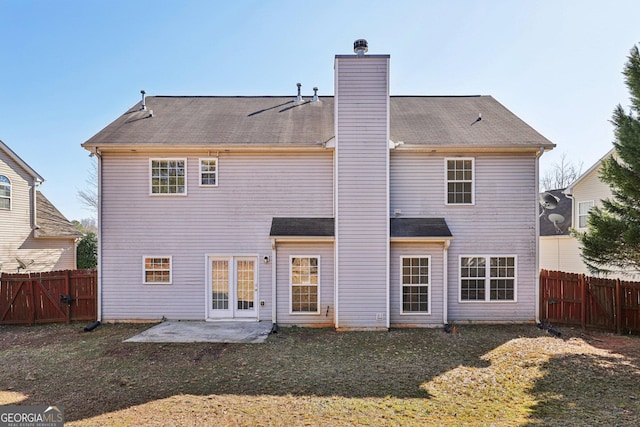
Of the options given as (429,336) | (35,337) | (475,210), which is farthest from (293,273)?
(35,337)

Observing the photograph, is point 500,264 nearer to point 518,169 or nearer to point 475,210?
point 475,210

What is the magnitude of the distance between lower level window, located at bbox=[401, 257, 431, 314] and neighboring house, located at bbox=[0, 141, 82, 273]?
16.3m

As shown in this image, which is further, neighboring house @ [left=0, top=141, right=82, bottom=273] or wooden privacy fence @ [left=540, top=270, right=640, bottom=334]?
neighboring house @ [left=0, top=141, right=82, bottom=273]

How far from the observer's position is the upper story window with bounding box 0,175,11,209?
47.0ft

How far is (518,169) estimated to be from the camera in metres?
10.5

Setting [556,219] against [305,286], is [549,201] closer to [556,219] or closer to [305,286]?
[556,219]

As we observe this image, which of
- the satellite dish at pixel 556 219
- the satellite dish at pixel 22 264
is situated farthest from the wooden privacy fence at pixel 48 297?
the satellite dish at pixel 556 219

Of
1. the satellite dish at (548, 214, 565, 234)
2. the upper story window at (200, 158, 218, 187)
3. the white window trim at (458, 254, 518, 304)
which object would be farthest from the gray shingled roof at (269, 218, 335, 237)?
the satellite dish at (548, 214, 565, 234)

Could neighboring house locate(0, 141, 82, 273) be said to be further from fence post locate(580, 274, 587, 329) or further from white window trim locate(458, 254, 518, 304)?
fence post locate(580, 274, 587, 329)

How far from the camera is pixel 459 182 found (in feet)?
34.7

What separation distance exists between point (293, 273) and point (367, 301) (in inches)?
95.3

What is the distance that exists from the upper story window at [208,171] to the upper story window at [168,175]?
571 mm

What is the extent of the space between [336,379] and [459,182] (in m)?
7.21

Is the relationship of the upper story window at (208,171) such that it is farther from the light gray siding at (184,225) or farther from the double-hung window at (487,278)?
the double-hung window at (487,278)
